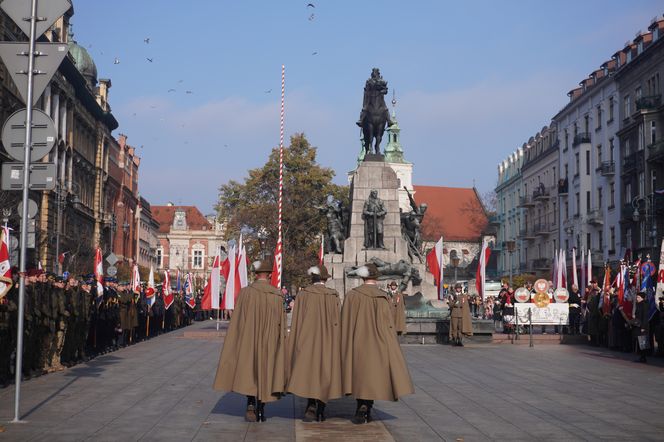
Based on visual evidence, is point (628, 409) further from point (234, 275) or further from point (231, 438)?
point (234, 275)

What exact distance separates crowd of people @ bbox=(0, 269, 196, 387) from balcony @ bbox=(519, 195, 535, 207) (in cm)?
6217

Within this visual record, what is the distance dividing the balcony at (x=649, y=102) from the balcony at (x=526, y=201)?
29.6 m

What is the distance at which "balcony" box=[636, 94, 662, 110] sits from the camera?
5109 centimetres

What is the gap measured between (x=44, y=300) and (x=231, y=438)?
23.4ft

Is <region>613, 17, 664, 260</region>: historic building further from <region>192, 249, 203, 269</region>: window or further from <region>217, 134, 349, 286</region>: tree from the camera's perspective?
<region>192, 249, 203, 269</region>: window

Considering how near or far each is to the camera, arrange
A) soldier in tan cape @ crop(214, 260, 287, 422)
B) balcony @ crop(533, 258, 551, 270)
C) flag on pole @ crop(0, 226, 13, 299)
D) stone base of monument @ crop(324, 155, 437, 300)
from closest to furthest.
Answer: soldier in tan cape @ crop(214, 260, 287, 422) < flag on pole @ crop(0, 226, 13, 299) < stone base of monument @ crop(324, 155, 437, 300) < balcony @ crop(533, 258, 551, 270)

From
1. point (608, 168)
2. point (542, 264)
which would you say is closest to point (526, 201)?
point (542, 264)

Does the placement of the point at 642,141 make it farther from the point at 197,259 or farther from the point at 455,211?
the point at 197,259

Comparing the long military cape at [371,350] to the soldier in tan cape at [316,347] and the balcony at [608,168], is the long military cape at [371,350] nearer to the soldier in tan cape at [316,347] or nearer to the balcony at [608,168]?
the soldier in tan cape at [316,347]

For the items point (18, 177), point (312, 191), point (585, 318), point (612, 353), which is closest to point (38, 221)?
point (312, 191)

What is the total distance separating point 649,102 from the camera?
51906mm

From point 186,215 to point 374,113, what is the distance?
349 ft

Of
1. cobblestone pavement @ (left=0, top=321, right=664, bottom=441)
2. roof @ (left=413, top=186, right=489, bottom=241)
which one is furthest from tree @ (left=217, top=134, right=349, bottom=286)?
roof @ (left=413, top=186, right=489, bottom=241)

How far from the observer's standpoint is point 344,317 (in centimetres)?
1010
